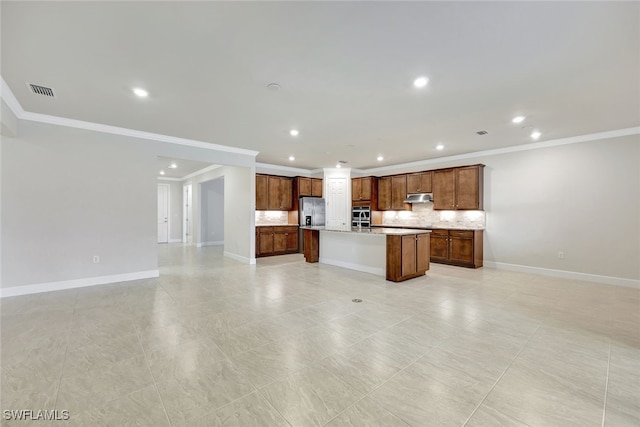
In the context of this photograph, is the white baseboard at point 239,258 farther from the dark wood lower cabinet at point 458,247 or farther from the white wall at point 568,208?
the white wall at point 568,208

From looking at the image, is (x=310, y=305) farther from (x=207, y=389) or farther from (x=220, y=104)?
(x=220, y=104)

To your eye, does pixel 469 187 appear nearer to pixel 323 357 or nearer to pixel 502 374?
pixel 502 374

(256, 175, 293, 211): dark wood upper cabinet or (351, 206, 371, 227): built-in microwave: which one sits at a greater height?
(256, 175, 293, 211): dark wood upper cabinet

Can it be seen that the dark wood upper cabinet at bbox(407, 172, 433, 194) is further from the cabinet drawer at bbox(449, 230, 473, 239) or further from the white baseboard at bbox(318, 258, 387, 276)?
the white baseboard at bbox(318, 258, 387, 276)

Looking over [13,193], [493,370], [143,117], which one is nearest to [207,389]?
[493,370]

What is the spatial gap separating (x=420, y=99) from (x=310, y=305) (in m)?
3.18

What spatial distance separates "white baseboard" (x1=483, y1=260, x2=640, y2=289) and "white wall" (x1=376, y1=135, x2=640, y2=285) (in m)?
0.03

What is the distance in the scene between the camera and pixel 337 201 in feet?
29.7

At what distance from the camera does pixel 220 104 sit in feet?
12.2

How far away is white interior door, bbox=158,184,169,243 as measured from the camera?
10.6m

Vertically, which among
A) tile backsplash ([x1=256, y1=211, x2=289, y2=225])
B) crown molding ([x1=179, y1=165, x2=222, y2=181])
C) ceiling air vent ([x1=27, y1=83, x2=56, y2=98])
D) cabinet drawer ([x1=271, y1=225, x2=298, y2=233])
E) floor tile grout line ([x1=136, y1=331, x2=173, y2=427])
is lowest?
floor tile grout line ([x1=136, y1=331, x2=173, y2=427])

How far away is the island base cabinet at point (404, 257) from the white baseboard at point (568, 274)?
7.73 feet

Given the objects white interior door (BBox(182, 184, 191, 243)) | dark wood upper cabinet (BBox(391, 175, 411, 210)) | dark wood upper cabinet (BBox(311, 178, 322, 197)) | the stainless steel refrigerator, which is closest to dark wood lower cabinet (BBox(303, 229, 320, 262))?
the stainless steel refrigerator

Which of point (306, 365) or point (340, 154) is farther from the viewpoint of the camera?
point (340, 154)
